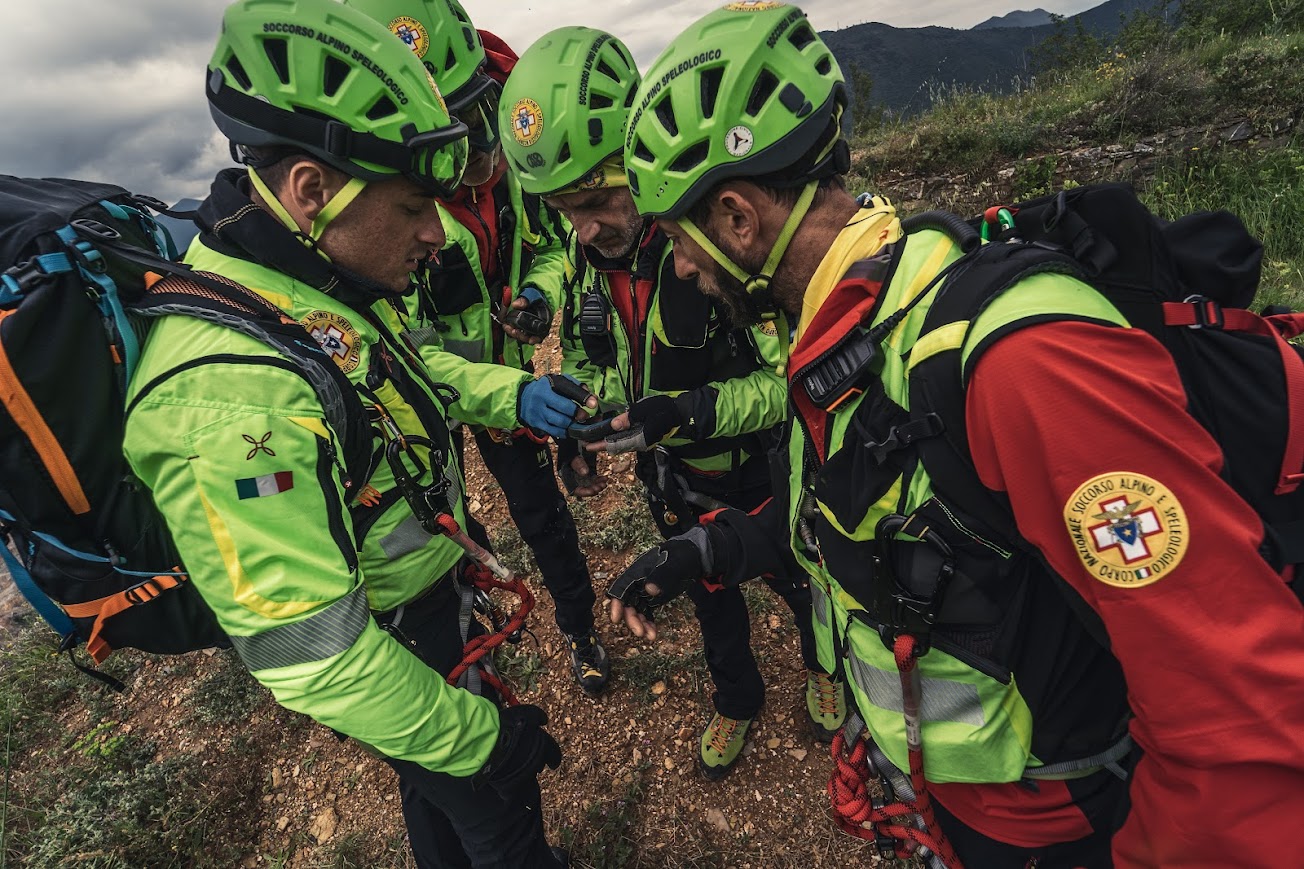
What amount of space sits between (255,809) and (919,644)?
4.63 m

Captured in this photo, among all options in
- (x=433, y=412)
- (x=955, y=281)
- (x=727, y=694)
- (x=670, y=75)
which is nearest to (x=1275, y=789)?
(x=955, y=281)

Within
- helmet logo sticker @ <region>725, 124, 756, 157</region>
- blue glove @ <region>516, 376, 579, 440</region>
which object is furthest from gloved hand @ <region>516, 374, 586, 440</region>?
helmet logo sticker @ <region>725, 124, 756, 157</region>

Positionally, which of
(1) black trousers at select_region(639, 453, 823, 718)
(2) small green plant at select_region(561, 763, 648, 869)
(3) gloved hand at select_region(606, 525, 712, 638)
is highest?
(3) gloved hand at select_region(606, 525, 712, 638)

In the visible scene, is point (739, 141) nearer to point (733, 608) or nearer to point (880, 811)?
point (880, 811)

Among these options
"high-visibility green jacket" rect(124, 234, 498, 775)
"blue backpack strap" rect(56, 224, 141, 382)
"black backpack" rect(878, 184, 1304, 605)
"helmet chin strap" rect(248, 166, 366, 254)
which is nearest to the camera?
"black backpack" rect(878, 184, 1304, 605)

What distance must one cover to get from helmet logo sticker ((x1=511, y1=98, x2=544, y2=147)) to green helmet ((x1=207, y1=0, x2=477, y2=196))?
96 cm

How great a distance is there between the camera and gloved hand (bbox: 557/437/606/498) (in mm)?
4160

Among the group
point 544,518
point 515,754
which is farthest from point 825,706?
point 515,754

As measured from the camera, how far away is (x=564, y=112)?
285 centimetres

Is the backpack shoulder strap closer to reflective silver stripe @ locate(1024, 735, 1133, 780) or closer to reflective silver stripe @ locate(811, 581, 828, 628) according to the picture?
reflective silver stripe @ locate(811, 581, 828, 628)

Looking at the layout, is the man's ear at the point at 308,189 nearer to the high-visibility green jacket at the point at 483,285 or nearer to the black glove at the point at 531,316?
the high-visibility green jacket at the point at 483,285

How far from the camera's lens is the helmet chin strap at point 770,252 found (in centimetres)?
182

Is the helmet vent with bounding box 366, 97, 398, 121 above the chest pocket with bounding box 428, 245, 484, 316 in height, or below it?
above

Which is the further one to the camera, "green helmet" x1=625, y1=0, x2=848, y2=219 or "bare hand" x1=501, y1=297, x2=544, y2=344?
"bare hand" x1=501, y1=297, x2=544, y2=344
